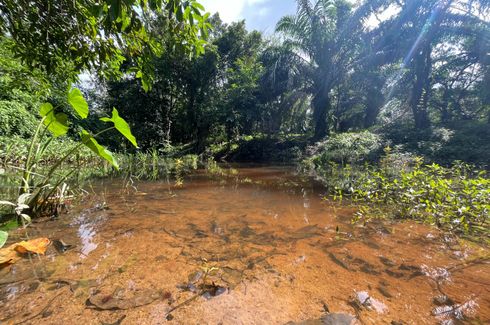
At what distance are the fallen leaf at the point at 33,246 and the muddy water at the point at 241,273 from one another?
6 centimetres

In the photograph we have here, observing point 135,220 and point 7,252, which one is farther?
point 135,220

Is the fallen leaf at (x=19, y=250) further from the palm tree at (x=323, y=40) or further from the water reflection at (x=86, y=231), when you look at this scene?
the palm tree at (x=323, y=40)

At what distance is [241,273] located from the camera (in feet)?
6.18

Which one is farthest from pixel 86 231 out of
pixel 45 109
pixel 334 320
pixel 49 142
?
pixel 334 320

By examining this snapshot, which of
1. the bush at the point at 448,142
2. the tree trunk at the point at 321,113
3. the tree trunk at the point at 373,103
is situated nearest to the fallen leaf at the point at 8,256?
the bush at the point at 448,142

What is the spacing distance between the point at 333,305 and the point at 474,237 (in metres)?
2.15

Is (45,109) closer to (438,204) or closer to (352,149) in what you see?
(438,204)

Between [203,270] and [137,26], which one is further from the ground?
[137,26]

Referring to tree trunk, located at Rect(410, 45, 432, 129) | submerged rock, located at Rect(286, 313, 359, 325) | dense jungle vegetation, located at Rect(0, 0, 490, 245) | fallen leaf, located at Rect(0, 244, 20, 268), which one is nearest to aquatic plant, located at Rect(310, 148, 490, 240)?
dense jungle vegetation, located at Rect(0, 0, 490, 245)

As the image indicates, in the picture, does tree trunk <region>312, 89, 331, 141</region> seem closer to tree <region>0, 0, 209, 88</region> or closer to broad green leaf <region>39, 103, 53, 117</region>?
tree <region>0, 0, 209, 88</region>

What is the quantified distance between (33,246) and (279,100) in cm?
1771

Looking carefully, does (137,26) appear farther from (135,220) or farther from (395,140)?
(395,140)

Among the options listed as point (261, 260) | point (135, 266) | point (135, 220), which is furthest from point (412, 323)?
point (135, 220)

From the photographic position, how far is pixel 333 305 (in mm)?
1555
